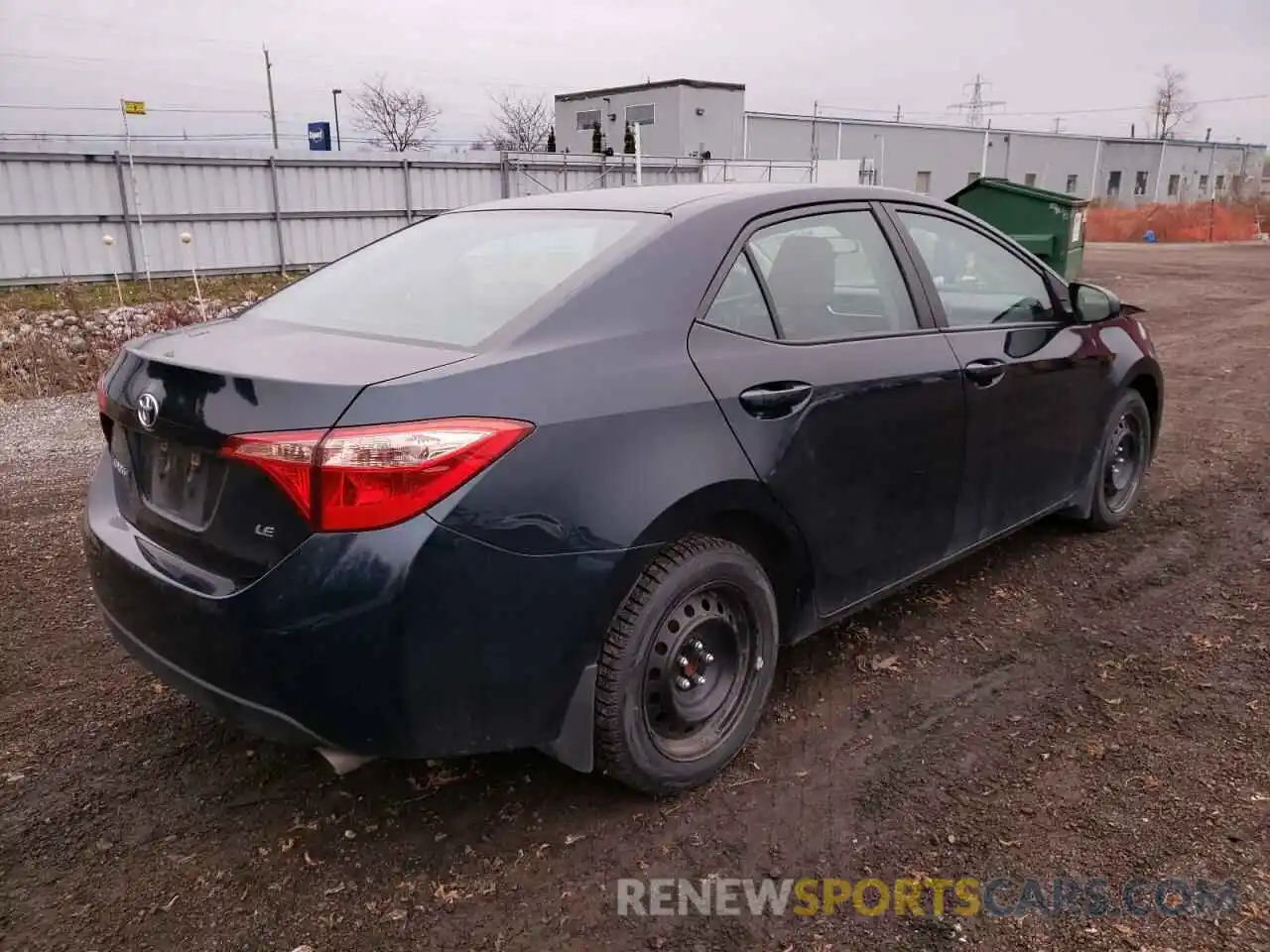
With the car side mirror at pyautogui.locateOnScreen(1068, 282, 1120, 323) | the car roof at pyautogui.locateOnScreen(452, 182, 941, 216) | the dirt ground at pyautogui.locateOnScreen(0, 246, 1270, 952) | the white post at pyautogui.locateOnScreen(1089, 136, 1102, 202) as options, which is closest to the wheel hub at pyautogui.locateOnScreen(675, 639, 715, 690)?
the dirt ground at pyautogui.locateOnScreen(0, 246, 1270, 952)

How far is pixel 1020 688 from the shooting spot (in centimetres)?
327

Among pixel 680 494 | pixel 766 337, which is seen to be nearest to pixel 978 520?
pixel 766 337

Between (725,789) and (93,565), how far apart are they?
1855 mm

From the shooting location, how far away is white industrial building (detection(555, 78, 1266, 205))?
38.7 metres

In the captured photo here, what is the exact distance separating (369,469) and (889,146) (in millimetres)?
46614

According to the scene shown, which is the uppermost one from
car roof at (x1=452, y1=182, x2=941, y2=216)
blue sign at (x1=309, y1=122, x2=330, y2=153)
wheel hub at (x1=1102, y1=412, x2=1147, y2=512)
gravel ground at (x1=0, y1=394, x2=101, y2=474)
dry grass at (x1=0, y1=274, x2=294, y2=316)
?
blue sign at (x1=309, y1=122, x2=330, y2=153)

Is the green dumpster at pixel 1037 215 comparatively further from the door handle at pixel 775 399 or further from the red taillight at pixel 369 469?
the red taillight at pixel 369 469

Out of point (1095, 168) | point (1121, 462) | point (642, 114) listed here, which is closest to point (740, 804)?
point (1121, 462)

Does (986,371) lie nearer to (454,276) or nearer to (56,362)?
(454,276)

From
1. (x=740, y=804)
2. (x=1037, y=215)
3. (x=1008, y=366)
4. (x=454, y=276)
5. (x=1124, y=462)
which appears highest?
(x=454, y=276)

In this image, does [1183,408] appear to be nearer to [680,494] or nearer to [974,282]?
[974,282]

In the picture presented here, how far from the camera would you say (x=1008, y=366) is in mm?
3590

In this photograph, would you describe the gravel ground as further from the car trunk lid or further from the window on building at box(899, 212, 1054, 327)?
the window on building at box(899, 212, 1054, 327)

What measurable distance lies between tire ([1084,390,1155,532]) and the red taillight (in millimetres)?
3402
